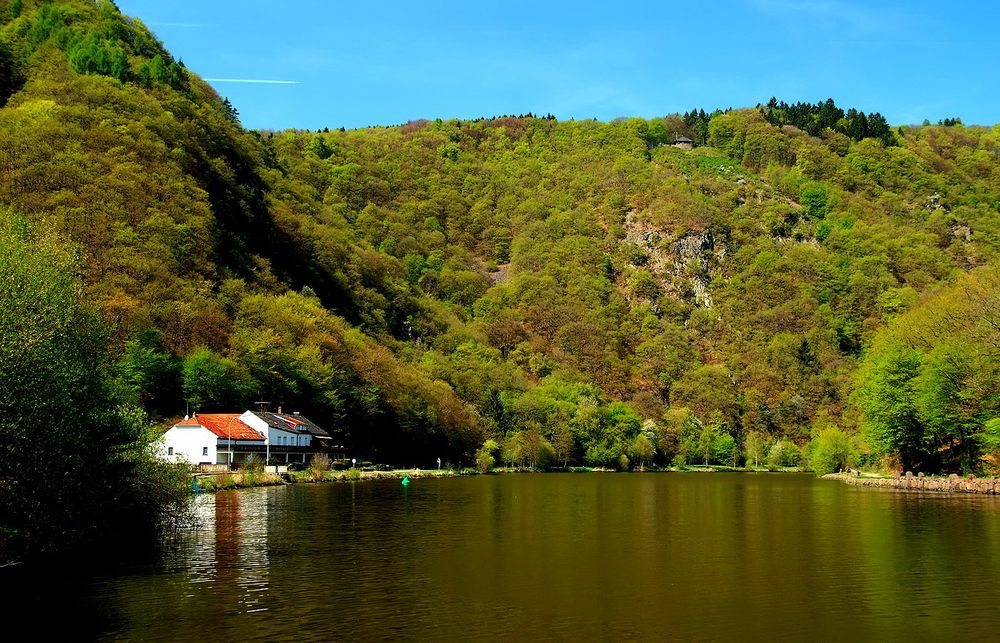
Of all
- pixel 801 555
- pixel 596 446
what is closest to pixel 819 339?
pixel 596 446

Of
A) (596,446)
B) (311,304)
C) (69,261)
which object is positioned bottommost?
(596,446)

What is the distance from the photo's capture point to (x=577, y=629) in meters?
23.4

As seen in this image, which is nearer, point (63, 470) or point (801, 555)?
point (63, 470)

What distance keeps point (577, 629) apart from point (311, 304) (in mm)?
110528

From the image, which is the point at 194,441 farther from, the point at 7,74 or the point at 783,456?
the point at 783,456

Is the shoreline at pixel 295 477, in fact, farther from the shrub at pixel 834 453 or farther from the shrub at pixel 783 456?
the shrub at pixel 783 456

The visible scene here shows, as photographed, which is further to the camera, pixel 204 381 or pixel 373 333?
pixel 373 333

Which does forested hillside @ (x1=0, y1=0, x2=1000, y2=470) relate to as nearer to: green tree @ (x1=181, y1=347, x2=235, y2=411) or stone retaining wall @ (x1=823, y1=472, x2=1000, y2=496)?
green tree @ (x1=181, y1=347, x2=235, y2=411)

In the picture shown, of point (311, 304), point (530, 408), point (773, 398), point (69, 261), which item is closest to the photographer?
point (69, 261)

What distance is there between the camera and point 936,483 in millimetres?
76438

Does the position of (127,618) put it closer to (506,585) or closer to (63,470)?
(63,470)

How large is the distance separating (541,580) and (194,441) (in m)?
63.7

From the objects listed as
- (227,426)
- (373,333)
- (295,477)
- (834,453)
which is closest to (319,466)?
(295,477)

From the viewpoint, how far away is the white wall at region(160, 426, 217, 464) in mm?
84438
